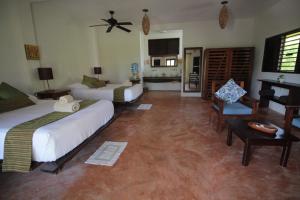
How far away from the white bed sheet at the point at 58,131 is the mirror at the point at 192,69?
462 centimetres

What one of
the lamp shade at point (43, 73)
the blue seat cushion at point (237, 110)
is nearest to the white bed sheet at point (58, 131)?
the lamp shade at point (43, 73)

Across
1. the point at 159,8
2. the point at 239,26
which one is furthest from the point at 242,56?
the point at 159,8

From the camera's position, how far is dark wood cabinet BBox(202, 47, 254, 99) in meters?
5.33

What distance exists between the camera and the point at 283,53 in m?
3.96

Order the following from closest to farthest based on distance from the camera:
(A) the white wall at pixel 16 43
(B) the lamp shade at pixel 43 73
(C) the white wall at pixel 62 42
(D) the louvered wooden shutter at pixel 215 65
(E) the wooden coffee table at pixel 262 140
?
(E) the wooden coffee table at pixel 262 140, (A) the white wall at pixel 16 43, (B) the lamp shade at pixel 43 73, (C) the white wall at pixel 62 42, (D) the louvered wooden shutter at pixel 215 65

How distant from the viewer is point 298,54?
3400 millimetres

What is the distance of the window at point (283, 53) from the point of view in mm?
3479

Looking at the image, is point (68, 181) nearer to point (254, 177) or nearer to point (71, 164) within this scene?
point (71, 164)

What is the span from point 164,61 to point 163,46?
72cm

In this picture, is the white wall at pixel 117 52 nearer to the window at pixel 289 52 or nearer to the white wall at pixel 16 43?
the white wall at pixel 16 43

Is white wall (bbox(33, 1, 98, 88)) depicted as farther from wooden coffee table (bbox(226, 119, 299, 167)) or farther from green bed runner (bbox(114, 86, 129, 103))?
wooden coffee table (bbox(226, 119, 299, 167))

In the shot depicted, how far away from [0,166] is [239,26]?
23.5 feet

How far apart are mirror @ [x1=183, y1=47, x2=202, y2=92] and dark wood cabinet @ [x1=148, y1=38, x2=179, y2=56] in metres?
1.47

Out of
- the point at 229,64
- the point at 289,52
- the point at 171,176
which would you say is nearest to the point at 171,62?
the point at 229,64
